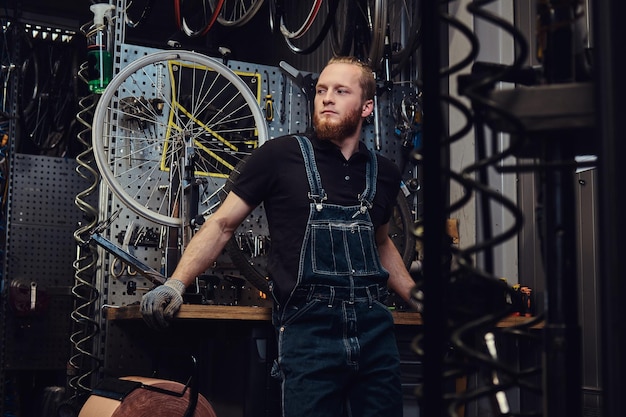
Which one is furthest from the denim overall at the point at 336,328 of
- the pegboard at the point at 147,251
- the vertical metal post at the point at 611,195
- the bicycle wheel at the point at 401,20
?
the bicycle wheel at the point at 401,20

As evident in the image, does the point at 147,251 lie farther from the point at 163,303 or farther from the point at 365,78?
the point at 365,78

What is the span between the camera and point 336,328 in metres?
2.57

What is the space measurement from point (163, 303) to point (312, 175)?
0.63 m

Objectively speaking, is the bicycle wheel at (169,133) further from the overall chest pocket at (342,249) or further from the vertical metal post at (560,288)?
the vertical metal post at (560,288)

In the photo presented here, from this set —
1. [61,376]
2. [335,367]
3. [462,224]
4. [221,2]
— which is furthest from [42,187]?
[335,367]

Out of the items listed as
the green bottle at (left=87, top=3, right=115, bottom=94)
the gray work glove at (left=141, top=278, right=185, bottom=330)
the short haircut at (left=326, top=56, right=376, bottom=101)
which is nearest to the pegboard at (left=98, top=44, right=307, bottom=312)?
the green bottle at (left=87, top=3, right=115, bottom=94)

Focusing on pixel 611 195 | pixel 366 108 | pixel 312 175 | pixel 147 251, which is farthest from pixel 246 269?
pixel 611 195

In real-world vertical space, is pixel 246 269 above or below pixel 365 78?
below

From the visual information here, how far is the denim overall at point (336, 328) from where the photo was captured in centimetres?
251

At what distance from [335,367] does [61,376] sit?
3827 millimetres

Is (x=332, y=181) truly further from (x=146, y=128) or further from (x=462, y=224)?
(x=462, y=224)

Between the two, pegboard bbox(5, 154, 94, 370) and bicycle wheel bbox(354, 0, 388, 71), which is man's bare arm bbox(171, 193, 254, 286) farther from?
pegboard bbox(5, 154, 94, 370)

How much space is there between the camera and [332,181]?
277 centimetres

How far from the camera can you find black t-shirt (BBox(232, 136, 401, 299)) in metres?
2.68
